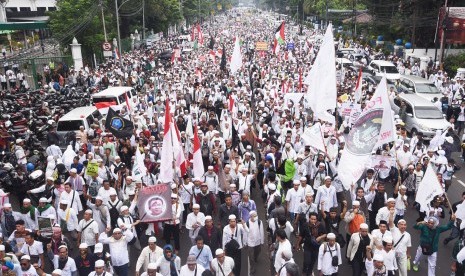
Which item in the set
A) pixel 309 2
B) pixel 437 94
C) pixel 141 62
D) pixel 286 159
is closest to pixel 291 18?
pixel 309 2

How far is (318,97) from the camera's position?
1008cm

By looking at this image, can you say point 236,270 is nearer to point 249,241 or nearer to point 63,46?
point 249,241

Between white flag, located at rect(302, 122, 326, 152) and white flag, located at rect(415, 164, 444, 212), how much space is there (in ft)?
7.22

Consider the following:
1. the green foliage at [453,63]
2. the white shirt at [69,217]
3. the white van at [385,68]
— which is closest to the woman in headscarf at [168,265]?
the white shirt at [69,217]

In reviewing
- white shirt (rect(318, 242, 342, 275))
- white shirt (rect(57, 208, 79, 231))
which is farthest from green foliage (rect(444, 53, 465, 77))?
white shirt (rect(57, 208, 79, 231))

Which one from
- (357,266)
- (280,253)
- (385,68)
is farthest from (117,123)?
(385,68)

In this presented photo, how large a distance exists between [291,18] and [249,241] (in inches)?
4313

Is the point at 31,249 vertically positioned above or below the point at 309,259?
above

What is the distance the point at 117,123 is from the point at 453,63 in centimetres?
2565

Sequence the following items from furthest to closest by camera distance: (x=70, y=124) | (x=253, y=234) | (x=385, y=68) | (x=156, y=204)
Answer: (x=385, y=68)
(x=70, y=124)
(x=156, y=204)
(x=253, y=234)

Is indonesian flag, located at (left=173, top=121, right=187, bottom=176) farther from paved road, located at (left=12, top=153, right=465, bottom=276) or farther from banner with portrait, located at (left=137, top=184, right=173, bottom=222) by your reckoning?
banner with portrait, located at (left=137, top=184, right=173, bottom=222)

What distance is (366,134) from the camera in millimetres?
8688

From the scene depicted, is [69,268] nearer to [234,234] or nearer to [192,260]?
[192,260]

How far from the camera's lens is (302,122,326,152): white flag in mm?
10086
